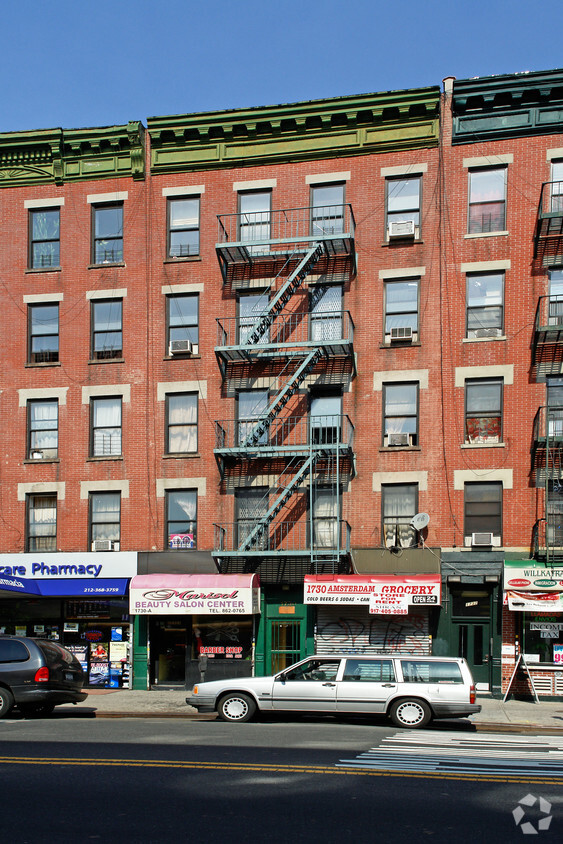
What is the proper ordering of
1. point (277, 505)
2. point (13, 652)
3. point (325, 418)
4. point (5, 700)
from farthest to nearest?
point (325, 418) → point (277, 505) → point (13, 652) → point (5, 700)

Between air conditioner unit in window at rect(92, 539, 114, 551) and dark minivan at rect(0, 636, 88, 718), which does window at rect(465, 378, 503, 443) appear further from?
dark minivan at rect(0, 636, 88, 718)

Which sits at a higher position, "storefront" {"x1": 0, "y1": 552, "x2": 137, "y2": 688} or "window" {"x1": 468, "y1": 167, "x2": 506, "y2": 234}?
"window" {"x1": 468, "y1": 167, "x2": 506, "y2": 234}

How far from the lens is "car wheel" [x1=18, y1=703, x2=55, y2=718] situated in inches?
755

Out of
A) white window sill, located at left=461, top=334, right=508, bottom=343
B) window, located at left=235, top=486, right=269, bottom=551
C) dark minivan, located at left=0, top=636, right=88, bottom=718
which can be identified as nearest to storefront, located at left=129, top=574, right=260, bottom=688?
window, located at left=235, top=486, right=269, bottom=551

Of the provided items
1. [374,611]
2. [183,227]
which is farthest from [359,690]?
[183,227]

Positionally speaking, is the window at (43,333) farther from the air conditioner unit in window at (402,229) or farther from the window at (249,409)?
the air conditioner unit in window at (402,229)

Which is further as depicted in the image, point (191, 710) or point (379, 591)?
point (379, 591)

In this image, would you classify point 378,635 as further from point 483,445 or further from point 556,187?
point 556,187

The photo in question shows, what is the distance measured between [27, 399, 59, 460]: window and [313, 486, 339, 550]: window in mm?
8118

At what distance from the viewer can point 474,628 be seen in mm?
24984

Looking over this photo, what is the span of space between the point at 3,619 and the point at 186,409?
8.19 metres

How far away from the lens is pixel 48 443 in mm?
28594

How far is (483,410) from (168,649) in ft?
36.2

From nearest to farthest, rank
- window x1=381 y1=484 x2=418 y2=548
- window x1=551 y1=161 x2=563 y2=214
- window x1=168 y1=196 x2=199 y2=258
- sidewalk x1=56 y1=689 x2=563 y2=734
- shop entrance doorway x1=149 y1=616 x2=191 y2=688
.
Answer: sidewalk x1=56 y1=689 x2=563 y2=734, window x1=551 y1=161 x2=563 y2=214, window x1=381 y1=484 x2=418 y2=548, shop entrance doorway x1=149 y1=616 x2=191 y2=688, window x1=168 y1=196 x2=199 y2=258
